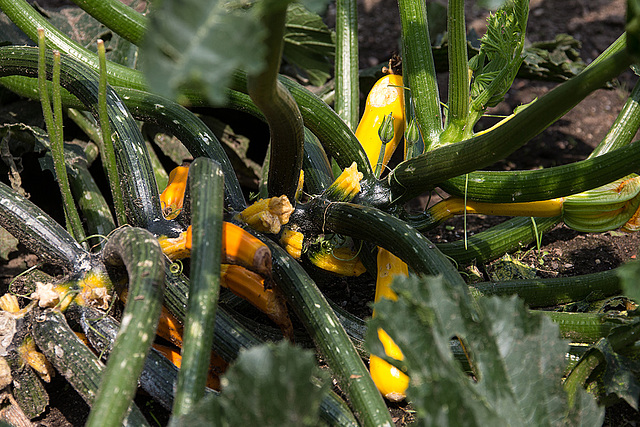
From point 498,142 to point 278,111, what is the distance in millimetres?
572

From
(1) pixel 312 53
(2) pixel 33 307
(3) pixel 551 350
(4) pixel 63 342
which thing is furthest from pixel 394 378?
(1) pixel 312 53

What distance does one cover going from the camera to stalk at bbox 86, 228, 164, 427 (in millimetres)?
1168

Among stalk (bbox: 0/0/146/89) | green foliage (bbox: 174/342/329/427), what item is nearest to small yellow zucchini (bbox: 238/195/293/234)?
stalk (bbox: 0/0/146/89)

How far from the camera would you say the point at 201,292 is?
4.29 ft

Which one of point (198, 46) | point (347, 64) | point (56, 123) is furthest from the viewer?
point (347, 64)

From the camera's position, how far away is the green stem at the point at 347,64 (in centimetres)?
241

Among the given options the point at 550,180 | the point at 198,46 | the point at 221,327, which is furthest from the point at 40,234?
the point at 550,180

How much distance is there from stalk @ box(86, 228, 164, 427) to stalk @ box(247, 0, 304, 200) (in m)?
0.45

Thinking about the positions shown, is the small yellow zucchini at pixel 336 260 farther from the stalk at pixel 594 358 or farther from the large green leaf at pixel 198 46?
the large green leaf at pixel 198 46

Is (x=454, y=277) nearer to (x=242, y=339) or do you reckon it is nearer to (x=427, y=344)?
(x=427, y=344)

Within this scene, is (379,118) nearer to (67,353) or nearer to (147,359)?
(147,359)

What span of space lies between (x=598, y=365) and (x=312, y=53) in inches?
84.5

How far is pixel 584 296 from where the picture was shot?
2100 mm

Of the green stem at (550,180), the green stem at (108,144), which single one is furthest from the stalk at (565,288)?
the green stem at (108,144)
